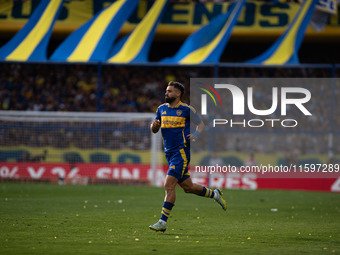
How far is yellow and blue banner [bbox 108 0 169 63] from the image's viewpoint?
22.0 meters

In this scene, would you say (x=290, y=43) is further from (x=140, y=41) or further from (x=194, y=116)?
(x=194, y=116)

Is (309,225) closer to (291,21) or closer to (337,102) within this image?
(337,102)

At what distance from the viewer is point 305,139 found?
19438mm

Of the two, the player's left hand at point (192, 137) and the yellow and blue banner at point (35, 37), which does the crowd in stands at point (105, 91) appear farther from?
the player's left hand at point (192, 137)

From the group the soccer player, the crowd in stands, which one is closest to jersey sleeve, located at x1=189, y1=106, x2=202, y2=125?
the soccer player

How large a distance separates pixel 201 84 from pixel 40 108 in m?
6.42

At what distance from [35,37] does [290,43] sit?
9.36 metres

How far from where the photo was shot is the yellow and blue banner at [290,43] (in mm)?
22109

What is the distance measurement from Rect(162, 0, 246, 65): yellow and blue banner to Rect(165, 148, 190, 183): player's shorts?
12.6m

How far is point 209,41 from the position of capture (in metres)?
22.5

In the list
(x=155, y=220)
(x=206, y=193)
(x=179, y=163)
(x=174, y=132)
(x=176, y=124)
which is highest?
(x=176, y=124)

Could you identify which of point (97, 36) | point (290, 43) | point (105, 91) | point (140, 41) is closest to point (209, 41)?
point (140, 41)

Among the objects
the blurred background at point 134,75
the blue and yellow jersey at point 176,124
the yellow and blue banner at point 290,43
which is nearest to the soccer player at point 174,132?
the blue and yellow jersey at point 176,124

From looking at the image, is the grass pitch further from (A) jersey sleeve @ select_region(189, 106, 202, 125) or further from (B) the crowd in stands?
(B) the crowd in stands
